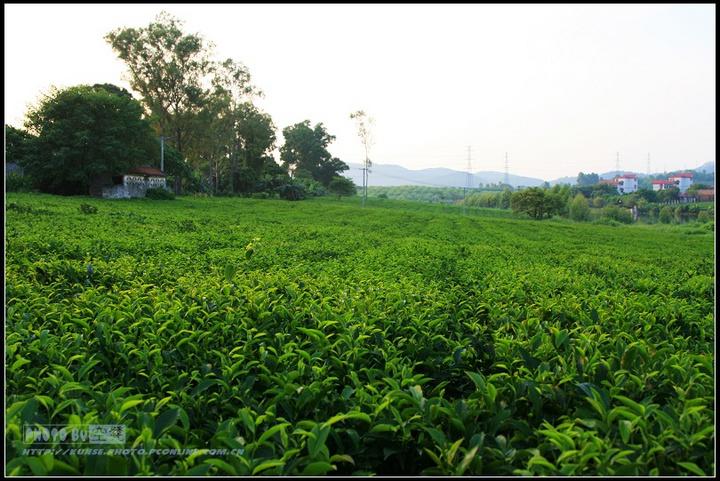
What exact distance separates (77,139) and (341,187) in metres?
40.3

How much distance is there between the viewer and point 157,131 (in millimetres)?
42344

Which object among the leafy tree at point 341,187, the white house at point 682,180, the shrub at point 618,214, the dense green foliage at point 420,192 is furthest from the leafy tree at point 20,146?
the dense green foliage at point 420,192

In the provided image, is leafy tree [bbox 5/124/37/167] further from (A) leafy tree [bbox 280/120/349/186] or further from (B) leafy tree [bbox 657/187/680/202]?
(B) leafy tree [bbox 657/187/680/202]

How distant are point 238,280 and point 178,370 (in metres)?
1.74

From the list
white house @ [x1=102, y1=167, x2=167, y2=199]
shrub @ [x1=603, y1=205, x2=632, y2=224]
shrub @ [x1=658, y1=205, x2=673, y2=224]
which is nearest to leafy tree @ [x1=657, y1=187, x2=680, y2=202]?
shrub @ [x1=603, y1=205, x2=632, y2=224]

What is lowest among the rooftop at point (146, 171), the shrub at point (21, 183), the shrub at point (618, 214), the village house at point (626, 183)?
the shrub at point (618, 214)

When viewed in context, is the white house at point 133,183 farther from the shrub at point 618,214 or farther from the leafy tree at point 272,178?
the shrub at point 618,214

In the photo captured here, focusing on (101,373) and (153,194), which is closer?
(101,373)

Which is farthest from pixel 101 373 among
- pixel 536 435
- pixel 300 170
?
pixel 300 170

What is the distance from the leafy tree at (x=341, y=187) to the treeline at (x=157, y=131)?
0.45 feet

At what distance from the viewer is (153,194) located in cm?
3184

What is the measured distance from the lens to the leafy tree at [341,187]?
2591 inches

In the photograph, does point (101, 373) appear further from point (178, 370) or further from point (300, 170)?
point (300, 170)

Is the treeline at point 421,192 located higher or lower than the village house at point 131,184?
higher
